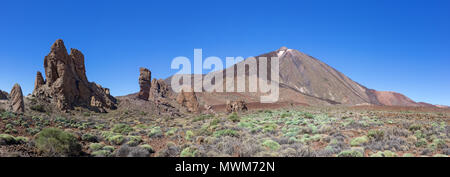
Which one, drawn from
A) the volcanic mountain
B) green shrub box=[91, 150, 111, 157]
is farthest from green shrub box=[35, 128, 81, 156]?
the volcanic mountain

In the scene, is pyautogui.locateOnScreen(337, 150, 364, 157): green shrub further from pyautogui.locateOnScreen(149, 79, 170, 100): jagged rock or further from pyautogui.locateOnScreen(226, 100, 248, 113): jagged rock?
pyautogui.locateOnScreen(149, 79, 170, 100): jagged rock

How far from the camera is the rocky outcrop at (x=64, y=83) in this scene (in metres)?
25.0

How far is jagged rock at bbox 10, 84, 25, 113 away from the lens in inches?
738

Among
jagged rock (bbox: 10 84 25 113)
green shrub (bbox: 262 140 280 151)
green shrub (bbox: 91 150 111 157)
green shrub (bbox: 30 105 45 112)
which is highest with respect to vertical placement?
jagged rock (bbox: 10 84 25 113)

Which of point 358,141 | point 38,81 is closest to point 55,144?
point 358,141

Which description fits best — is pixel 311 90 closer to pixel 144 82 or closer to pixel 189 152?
pixel 144 82

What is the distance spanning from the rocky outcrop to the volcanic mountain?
4059 centimetres

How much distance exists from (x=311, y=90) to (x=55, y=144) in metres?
99.5

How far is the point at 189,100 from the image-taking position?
37188mm

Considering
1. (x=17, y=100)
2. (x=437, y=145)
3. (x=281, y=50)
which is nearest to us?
(x=437, y=145)

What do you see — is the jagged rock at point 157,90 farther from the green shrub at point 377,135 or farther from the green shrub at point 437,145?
the green shrub at point 437,145
